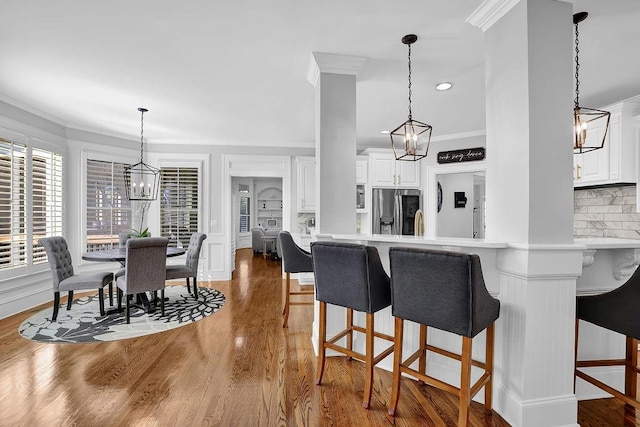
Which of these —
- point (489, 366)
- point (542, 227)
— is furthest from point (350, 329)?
point (542, 227)

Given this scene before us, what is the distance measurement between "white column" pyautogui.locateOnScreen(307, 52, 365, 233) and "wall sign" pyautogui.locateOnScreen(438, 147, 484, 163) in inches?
122

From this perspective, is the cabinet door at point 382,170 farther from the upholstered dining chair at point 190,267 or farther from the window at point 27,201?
the window at point 27,201

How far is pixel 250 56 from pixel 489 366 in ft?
9.76

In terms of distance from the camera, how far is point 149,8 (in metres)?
2.07

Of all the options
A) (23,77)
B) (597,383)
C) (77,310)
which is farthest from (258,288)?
(597,383)

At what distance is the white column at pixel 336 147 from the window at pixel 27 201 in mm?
3804

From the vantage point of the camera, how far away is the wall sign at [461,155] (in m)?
4.95

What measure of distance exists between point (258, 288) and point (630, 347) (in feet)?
14.3

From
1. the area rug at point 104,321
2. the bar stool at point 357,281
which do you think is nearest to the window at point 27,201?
the area rug at point 104,321

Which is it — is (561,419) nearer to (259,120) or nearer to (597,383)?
(597,383)

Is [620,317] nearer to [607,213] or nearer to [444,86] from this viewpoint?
[444,86]

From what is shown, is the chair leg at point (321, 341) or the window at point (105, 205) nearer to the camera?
the chair leg at point (321, 341)

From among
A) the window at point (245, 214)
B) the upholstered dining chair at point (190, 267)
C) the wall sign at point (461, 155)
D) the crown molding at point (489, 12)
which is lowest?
the upholstered dining chair at point (190, 267)

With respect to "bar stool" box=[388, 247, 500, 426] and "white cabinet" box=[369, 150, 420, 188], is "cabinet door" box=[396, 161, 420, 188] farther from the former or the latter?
"bar stool" box=[388, 247, 500, 426]
